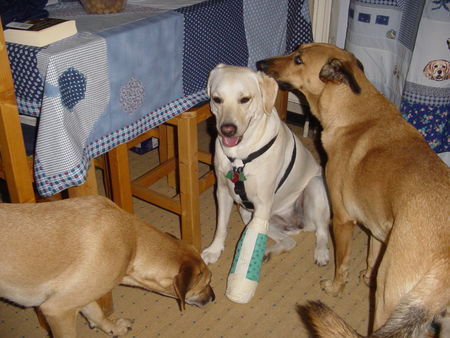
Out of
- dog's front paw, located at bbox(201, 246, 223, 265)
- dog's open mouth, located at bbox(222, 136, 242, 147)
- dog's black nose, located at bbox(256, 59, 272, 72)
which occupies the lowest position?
dog's front paw, located at bbox(201, 246, 223, 265)

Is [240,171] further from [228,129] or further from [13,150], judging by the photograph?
[13,150]

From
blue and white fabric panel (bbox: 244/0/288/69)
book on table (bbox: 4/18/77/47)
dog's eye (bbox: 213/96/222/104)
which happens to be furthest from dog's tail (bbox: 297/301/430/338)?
blue and white fabric panel (bbox: 244/0/288/69)

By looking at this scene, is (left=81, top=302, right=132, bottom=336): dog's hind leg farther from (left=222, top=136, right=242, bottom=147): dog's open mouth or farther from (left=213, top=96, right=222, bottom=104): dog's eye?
(left=213, top=96, right=222, bottom=104): dog's eye

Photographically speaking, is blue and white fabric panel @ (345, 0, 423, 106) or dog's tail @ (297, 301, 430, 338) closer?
dog's tail @ (297, 301, 430, 338)

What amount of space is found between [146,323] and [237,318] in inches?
18.6

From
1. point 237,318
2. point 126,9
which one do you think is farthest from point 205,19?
point 237,318

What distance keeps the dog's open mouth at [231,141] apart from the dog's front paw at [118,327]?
3.39ft

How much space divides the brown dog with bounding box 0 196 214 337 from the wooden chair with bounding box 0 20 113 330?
4.5 inches

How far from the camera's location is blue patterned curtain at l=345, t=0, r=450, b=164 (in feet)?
9.64

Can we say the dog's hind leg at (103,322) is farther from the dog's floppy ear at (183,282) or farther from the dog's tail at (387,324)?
the dog's tail at (387,324)

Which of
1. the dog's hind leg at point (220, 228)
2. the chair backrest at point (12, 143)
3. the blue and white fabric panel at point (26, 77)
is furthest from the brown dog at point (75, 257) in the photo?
the dog's hind leg at point (220, 228)

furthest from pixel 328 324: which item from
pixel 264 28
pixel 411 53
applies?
pixel 411 53

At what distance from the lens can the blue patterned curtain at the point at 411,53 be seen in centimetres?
294

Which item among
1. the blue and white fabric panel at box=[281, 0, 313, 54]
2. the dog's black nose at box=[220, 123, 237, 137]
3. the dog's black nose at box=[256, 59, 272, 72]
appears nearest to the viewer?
the dog's black nose at box=[220, 123, 237, 137]
